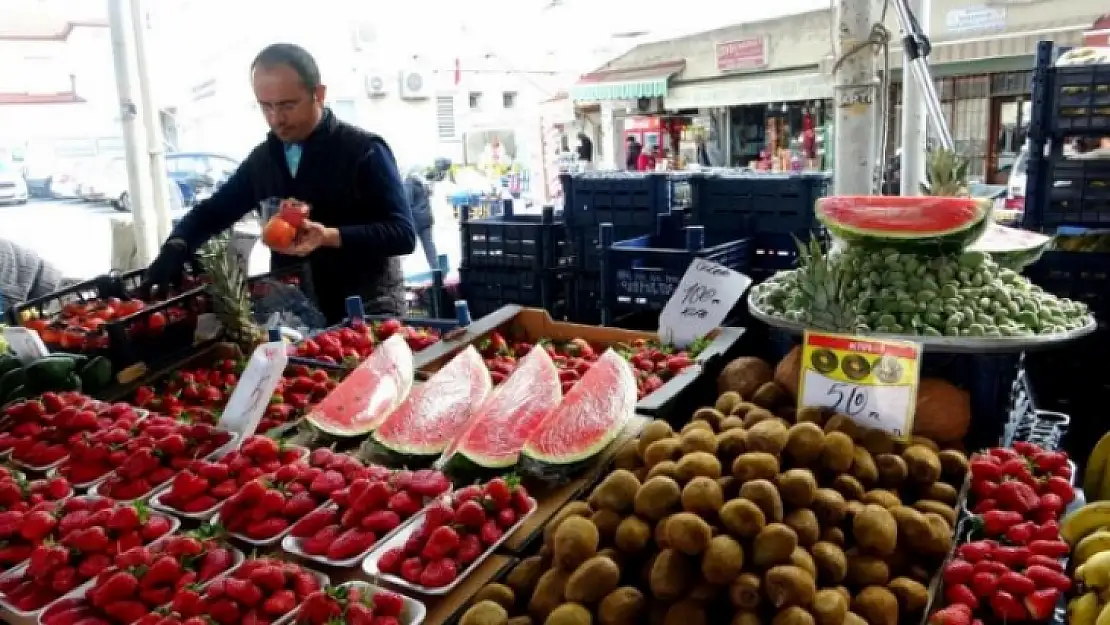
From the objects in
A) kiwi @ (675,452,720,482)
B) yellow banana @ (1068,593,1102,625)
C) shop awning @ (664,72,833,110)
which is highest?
shop awning @ (664,72,833,110)

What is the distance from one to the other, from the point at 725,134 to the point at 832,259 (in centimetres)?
1227

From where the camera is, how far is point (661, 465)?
5.00 feet

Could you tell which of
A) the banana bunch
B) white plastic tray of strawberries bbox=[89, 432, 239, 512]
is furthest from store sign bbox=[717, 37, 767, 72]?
white plastic tray of strawberries bbox=[89, 432, 239, 512]

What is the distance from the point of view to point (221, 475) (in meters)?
1.79

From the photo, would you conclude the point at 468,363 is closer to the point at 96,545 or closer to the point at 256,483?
the point at 256,483

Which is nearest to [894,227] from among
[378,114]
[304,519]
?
[304,519]

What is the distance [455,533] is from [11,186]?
14053mm

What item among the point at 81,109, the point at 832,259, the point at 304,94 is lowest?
the point at 832,259

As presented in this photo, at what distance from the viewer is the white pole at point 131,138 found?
18.1ft

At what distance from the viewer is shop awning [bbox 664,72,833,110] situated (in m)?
11.9

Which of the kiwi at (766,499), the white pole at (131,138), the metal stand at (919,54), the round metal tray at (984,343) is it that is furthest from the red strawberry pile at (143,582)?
the white pole at (131,138)

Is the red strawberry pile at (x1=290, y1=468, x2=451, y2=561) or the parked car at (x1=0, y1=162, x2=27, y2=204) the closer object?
the red strawberry pile at (x1=290, y1=468, x2=451, y2=561)

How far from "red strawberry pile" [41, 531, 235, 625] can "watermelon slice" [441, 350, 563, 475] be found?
20.1 inches

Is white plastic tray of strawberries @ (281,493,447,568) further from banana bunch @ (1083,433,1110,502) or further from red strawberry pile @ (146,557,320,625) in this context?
banana bunch @ (1083,433,1110,502)
